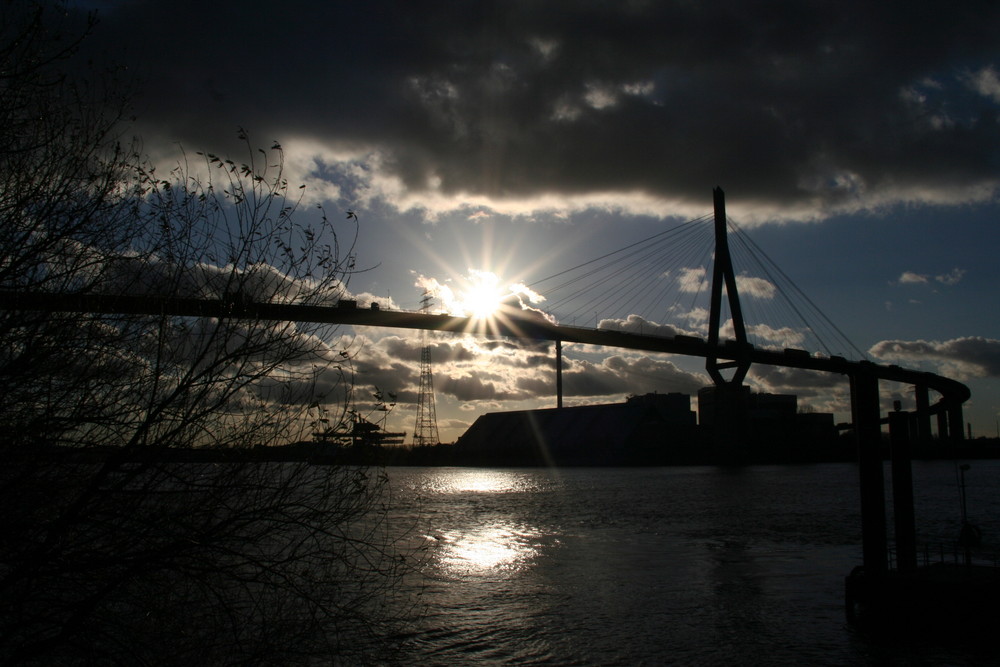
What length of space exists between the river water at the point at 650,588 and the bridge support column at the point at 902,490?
4.62 ft

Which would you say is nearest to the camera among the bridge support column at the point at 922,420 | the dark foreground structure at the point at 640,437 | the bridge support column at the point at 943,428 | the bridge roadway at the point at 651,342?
the bridge roadway at the point at 651,342

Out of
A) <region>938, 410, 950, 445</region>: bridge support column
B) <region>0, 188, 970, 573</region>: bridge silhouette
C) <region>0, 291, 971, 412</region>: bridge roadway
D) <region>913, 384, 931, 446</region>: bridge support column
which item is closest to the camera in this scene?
<region>0, 188, 970, 573</region>: bridge silhouette

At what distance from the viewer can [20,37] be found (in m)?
3.43

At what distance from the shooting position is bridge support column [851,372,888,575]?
38.0ft

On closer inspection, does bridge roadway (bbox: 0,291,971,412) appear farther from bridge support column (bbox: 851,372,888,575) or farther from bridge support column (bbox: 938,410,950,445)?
bridge support column (bbox: 938,410,950,445)

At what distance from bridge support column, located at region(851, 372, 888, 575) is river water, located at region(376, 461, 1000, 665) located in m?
1.16

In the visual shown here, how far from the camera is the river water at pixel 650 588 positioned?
10.3 meters

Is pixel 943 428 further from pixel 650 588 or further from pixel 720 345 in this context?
pixel 650 588

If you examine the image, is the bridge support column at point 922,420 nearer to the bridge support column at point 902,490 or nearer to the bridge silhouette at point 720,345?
the bridge silhouette at point 720,345

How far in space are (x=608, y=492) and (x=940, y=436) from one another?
235 feet

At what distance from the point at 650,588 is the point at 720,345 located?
46369mm

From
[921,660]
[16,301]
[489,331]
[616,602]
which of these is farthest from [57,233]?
[489,331]

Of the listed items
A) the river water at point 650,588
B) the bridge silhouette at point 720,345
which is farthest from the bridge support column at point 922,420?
the river water at point 650,588

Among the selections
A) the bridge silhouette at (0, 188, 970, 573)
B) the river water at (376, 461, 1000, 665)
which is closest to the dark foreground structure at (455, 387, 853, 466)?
the bridge silhouette at (0, 188, 970, 573)
